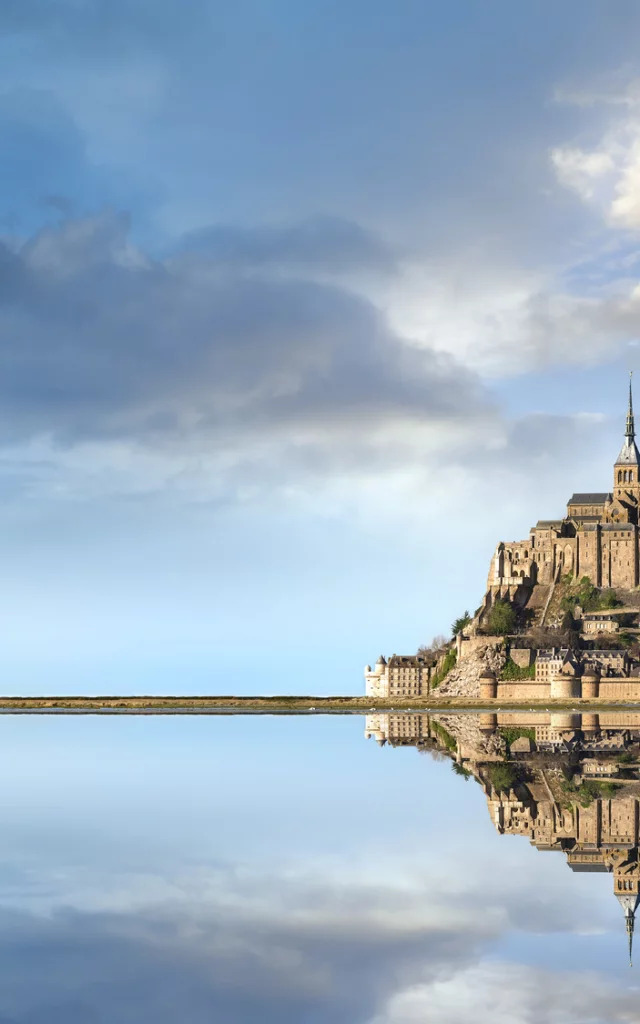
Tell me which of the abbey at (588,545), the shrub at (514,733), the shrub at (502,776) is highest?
the abbey at (588,545)

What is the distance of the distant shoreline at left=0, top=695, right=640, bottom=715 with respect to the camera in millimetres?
103250

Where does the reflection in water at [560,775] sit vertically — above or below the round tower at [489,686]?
below

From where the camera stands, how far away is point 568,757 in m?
54.3

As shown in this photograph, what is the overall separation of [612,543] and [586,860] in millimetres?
83268

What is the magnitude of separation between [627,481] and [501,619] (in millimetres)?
20196

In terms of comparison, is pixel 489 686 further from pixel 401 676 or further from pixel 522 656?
pixel 401 676

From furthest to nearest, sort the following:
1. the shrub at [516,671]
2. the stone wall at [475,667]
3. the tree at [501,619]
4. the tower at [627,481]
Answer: the tower at [627,481], the tree at [501,619], the stone wall at [475,667], the shrub at [516,671]

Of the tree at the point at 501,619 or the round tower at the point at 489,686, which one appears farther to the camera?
the tree at the point at 501,619

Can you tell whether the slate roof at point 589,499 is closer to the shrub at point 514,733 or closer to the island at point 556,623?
the island at point 556,623

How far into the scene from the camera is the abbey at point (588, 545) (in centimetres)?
10781

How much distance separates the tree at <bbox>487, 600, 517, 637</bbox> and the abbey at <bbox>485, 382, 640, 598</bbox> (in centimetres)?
371

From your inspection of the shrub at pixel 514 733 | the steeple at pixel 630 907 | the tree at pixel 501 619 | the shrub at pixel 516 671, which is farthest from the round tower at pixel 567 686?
the steeple at pixel 630 907

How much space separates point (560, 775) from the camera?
45.4 m

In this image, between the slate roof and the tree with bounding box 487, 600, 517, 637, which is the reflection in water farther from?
the slate roof
